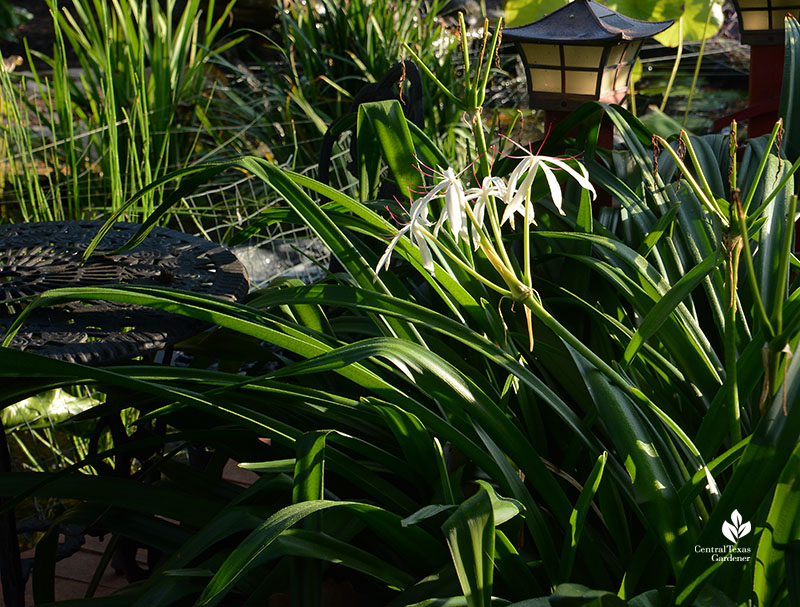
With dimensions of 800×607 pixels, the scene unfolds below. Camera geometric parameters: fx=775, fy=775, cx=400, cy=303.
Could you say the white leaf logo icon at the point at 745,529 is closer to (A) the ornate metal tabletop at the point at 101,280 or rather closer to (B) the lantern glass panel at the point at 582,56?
(A) the ornate metal tabletop at the point at 101,280

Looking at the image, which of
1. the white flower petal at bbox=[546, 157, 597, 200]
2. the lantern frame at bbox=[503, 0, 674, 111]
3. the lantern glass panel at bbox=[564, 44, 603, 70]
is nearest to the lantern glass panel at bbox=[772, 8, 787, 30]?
the lantern frame at bbox=[503, 0, 674, 111]

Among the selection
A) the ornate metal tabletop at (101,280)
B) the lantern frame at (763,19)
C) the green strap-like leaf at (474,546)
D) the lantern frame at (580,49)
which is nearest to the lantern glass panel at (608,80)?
the lantern frame at (580,49)

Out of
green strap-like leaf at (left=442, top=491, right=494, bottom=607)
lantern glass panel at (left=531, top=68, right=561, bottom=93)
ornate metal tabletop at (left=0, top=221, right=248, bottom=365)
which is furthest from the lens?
lantern glass panel at (left=531, top=68, right=561, bottom=93)

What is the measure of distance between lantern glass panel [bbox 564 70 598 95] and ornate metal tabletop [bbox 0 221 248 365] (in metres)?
0.76

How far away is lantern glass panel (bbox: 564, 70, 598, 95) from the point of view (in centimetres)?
154

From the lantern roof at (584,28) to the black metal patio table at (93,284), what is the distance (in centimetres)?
74

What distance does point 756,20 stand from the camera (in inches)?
72.0

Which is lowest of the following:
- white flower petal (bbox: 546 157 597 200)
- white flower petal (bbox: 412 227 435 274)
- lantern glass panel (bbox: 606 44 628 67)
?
white flower petal (bbox: 412 227 435 274)

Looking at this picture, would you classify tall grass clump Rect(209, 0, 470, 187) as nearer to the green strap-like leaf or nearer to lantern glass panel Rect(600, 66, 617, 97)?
lantern glass panel Rect(600, 66, 617, 97)

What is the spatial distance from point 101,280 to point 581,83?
991 mm

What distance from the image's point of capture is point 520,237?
1.30m

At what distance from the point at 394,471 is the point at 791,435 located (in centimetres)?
47

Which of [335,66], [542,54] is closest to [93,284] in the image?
[542,54]

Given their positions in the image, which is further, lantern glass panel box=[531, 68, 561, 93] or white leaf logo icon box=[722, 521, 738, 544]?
lantern glass panel box=[531, 68, 561, 93]
